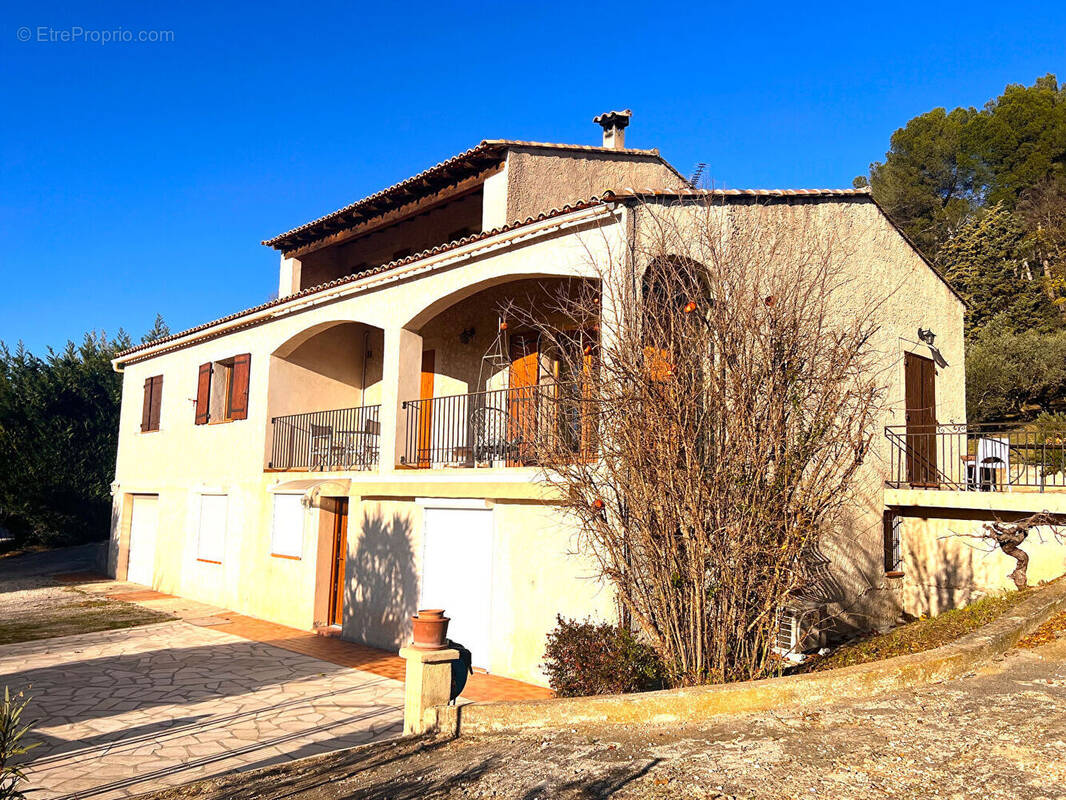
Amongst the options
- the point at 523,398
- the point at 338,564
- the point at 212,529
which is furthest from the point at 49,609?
the point at 523,398

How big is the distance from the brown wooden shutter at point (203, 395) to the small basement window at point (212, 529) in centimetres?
184

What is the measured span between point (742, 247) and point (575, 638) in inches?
184

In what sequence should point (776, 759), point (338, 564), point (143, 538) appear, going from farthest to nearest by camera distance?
point (143, 538)
point (338, 564)
point (776, 759)

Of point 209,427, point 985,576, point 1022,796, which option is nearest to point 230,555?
point 209,427

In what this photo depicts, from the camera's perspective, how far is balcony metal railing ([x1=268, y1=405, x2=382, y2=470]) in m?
15.2

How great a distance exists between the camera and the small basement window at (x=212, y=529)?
17.1m

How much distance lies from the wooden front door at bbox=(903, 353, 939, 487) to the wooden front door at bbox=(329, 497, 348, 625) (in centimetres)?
1010

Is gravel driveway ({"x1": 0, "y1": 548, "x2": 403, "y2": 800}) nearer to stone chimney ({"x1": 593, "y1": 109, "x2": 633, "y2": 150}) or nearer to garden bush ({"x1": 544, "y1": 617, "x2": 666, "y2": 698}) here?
garden bush ({"x1": 544, "y1": 617, "x2": 666, "y2": 698})

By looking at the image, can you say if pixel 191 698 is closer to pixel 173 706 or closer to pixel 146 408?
pixel 173 706

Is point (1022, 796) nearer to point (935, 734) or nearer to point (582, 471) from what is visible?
point (935, 734)

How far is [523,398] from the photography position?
1081 centimetres

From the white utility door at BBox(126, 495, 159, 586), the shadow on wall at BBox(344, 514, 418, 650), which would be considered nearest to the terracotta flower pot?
the shadow on wall at BBox(344, 514, 418, 650)

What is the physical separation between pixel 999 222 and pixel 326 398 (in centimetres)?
2765

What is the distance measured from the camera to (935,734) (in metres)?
5.50
